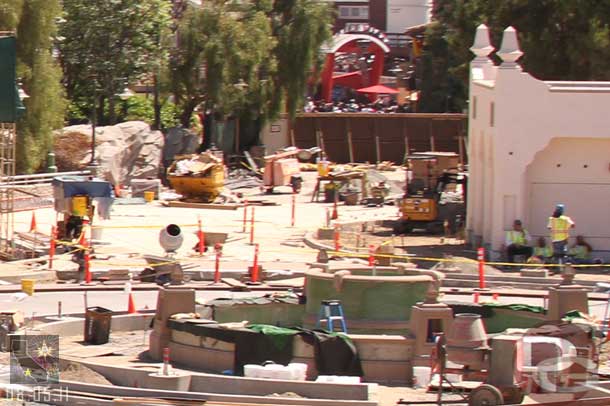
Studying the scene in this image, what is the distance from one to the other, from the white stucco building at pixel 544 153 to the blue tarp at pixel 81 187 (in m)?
8.96

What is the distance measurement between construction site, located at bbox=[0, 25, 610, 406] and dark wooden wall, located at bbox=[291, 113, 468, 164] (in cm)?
1471

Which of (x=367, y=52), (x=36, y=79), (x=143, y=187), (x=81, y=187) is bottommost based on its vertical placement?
(x=143, y=187)

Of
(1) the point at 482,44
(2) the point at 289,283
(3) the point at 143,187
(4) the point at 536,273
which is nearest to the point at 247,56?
(3) the point at 143,187

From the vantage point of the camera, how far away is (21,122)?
1935 inches

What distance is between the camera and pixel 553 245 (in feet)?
107

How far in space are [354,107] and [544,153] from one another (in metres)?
49.0

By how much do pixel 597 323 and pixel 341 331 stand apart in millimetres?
4168

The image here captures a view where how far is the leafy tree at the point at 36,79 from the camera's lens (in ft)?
161

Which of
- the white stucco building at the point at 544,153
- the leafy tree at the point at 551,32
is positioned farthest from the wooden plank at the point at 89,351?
the leafy tree at the point at 551,32

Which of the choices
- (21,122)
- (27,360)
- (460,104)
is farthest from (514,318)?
(460,104)

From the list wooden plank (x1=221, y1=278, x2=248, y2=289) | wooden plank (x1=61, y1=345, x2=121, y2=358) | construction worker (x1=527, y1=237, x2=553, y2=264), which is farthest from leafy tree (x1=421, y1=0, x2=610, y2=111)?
wooden plank (x1=61, y1=345, x2=121, y2=358)

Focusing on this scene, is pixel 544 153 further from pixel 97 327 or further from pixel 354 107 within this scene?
pixel 354 107

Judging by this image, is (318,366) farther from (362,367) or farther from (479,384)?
(479,384)

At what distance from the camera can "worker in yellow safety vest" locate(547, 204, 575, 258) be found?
32.1 m
